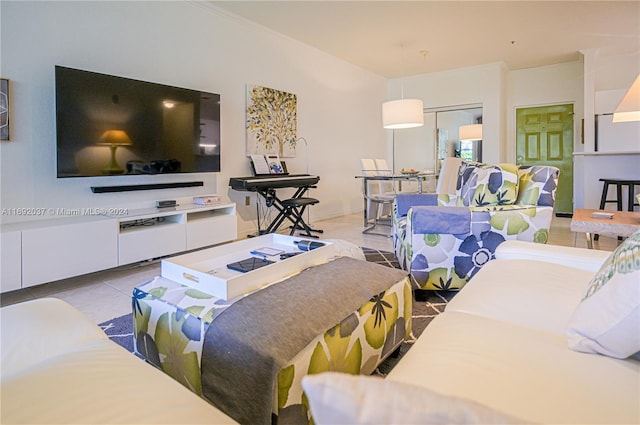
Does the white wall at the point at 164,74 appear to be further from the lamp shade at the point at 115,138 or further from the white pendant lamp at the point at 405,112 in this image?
the white pendant lamp at the point at 405,112

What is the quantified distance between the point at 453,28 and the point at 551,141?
3181 millimetres

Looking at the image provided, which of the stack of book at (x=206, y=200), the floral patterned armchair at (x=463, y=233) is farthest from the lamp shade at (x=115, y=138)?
the floral patterned armchair at (x=463, y=233)

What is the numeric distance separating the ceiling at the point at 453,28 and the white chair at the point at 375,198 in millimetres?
1696

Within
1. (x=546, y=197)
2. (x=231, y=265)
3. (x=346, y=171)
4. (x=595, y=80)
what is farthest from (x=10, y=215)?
(x=595, y=80)

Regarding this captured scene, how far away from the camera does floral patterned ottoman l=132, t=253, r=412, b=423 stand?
1.05 metres

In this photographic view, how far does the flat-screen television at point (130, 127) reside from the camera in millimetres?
2797

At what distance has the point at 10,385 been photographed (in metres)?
0.79

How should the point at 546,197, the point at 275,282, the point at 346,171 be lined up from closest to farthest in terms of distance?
the point at 275,282 → the point at 546,197 → the point at 346,171

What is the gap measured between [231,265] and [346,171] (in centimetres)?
480

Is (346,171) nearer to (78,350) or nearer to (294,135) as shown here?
(294,135)

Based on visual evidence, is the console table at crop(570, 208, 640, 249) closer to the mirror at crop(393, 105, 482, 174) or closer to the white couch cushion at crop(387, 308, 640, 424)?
the white couch cushion at crop(387, 308, 640, 424)

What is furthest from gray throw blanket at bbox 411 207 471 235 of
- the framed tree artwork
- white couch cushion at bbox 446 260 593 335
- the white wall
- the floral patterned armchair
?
the framed tree artwork

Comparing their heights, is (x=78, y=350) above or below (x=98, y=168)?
below

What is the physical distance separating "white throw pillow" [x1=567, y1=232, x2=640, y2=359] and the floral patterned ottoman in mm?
629
